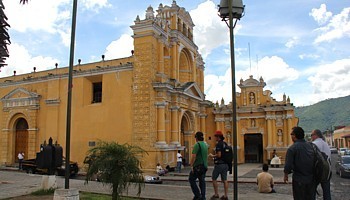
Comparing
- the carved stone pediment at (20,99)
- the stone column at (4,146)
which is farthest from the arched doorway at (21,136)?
the carved stone pediment at (20,99)

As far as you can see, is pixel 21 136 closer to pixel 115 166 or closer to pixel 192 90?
pixel 192 90

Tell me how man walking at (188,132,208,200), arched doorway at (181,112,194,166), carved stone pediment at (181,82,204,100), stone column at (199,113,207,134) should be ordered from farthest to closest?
stone column at (199,113,207,134) < arched doorway at (181,112,194,166) < carved stone pediment at (181,82,204,100) < man walking at (188,132,208,200)

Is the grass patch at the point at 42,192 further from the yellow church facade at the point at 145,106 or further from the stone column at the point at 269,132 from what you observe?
the stone column at the point at 269,132

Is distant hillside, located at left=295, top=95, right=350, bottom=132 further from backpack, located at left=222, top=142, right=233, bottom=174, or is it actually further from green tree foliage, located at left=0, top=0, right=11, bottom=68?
green tree foliage, located at left=0, top=0, right=11, bottom=68

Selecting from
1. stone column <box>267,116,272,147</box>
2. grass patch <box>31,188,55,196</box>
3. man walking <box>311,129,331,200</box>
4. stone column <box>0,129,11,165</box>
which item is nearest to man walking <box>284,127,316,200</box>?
man walking <box>311,129,331,200</box>

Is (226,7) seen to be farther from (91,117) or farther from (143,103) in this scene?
(91,117)

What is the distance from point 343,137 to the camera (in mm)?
63375

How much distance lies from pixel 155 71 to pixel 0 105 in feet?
48.7

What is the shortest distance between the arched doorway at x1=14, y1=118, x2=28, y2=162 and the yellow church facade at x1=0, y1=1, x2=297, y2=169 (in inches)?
3.0

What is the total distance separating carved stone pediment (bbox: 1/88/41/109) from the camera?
27.4 metres

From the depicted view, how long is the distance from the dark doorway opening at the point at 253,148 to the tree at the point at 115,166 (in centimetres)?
2597

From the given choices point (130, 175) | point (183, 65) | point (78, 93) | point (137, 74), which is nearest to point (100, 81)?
point (78, 93)

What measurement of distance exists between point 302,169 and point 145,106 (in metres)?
16.9

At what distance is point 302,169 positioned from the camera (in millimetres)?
6066
